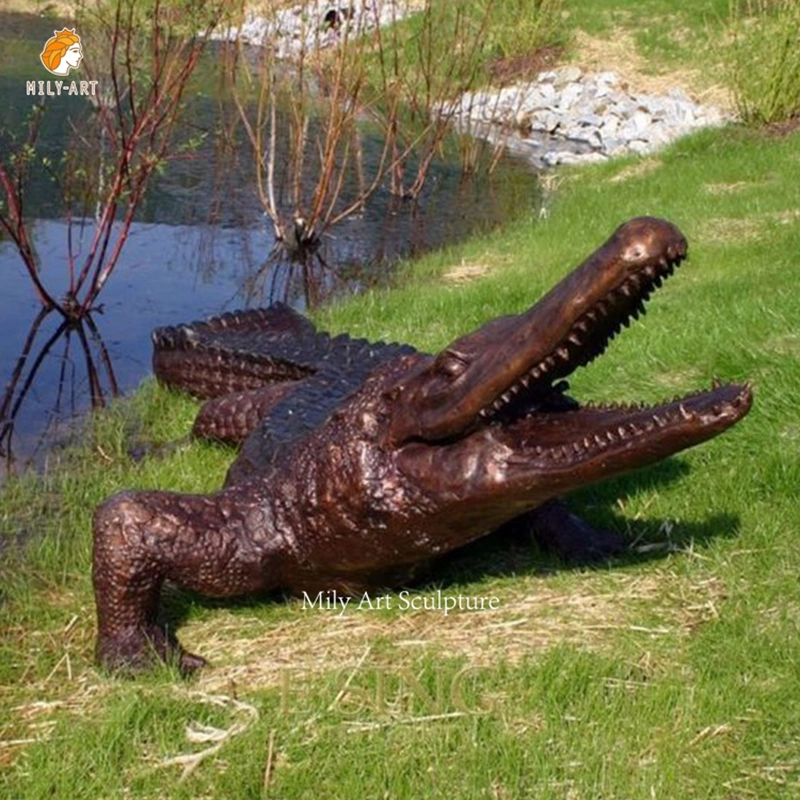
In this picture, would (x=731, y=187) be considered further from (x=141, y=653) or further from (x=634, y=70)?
(x=634, y=70)

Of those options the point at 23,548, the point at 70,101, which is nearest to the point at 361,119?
the point at 70,101

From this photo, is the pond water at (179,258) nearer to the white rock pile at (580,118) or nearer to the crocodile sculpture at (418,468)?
the white rock pile at (580,118)

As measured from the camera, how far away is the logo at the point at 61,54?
641 inches

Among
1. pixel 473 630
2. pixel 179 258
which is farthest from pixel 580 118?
pixel 473 630

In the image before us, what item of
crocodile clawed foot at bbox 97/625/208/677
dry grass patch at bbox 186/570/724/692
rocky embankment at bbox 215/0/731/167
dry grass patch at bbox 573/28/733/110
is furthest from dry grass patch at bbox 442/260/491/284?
dry grass patch at bbox 573/28/733/110

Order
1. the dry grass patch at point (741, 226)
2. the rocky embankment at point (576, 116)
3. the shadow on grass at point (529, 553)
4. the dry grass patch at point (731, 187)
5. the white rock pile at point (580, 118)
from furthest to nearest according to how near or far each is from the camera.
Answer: the white rock pile at point (580, 118) → the rocky embankment at point (576, 116) → the dry grass patch at point (731, 187) → the dry grass patch at point (741, 226) → the shadow on grass at point (529, 553)

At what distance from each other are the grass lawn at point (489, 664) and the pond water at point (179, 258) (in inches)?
73.4

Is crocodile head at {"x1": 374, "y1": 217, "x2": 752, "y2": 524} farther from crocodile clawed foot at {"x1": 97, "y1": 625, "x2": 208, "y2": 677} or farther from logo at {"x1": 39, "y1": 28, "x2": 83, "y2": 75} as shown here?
logo at {"x1": 39, "y1": 28, "x2": 83, "y2": 75}

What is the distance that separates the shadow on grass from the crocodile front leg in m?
0.21

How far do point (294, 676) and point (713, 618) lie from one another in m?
1.22

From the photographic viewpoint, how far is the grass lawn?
3141 mm

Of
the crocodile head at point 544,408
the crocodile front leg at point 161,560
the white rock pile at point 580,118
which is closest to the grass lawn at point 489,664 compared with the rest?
the crocodile front leg at point 161,560

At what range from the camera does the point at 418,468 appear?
3.68 meters

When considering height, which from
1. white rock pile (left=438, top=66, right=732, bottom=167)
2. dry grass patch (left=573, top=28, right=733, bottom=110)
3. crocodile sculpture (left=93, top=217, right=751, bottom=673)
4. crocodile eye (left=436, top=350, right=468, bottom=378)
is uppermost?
dry grass patch (left=573, top=28, right=733, bottom=110)
